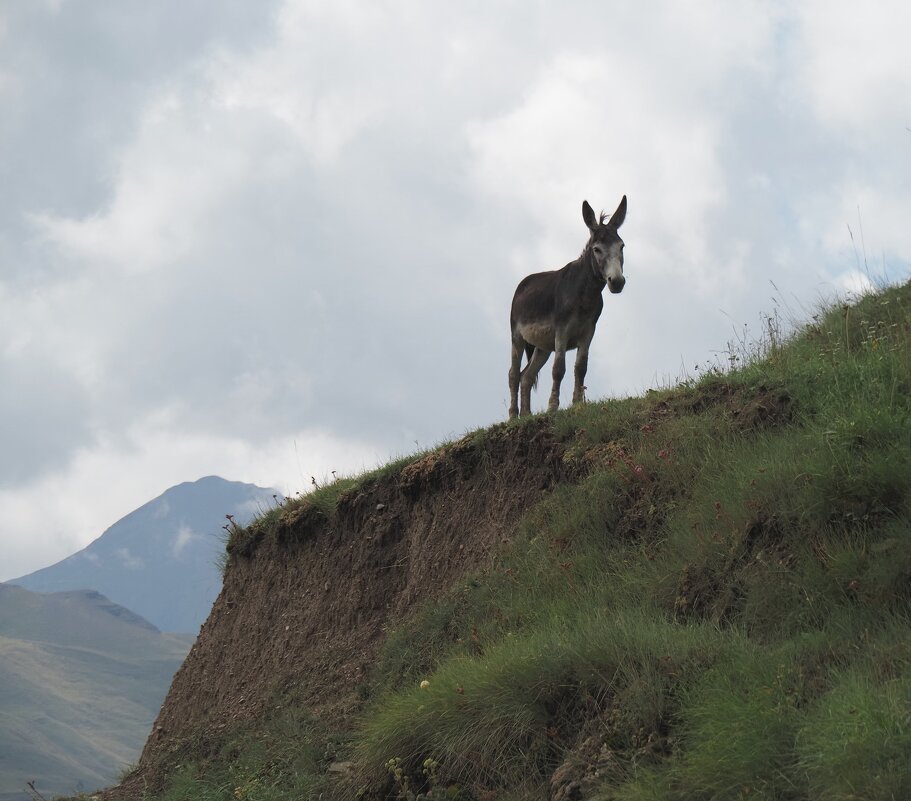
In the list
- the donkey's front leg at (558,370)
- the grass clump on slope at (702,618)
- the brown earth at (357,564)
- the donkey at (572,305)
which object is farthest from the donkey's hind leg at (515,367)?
the grass clump on slope at (702,618)

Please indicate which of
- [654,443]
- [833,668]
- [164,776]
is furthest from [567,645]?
[164,776]

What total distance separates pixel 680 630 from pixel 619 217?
808cm

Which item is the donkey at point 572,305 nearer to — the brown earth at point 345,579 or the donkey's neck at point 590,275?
the donkey's neck at point 590,275

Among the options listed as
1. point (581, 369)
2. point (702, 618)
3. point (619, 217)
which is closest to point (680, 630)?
point (702, 618)

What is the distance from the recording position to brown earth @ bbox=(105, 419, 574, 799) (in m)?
12.7

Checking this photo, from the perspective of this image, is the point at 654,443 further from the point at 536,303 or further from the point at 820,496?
the point at 536,303

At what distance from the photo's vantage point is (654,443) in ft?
37.1

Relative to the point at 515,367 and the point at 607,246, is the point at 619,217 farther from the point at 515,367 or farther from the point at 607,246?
the point at 515,367

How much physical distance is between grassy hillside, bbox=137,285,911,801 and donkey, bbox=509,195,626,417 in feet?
7.82

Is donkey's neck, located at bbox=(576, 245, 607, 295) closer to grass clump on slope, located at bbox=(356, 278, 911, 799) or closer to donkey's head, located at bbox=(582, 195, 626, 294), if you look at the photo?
donkey's head, located at bbox=(582, 195, 626, 294)

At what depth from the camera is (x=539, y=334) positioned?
624 inches

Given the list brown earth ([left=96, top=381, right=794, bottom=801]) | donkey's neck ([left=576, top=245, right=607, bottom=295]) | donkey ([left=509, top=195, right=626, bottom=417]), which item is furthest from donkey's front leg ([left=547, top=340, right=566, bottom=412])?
brown earth ([left=96, top=381, right=794, bottom=801])

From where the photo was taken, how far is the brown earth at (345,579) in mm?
12742

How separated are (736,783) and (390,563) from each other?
26.1 feet
